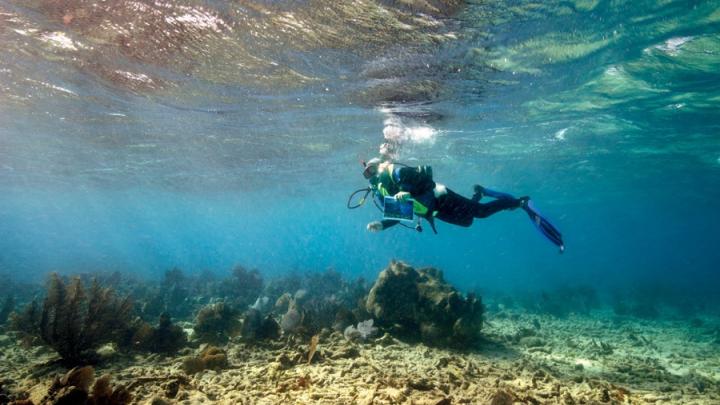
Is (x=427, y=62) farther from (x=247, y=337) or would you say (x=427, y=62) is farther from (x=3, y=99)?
(x=3, y=99)

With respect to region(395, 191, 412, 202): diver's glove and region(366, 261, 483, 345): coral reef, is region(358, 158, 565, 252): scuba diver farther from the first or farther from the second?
region(366, 261, 483, 345): coral reef

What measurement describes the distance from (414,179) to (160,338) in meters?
6.67

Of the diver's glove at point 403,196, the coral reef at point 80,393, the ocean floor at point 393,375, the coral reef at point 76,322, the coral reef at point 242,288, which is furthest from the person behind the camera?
the coral reef at point 242,288

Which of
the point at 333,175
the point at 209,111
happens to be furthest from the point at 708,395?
the point at 333,175

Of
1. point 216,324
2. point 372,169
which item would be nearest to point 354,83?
point 372,169

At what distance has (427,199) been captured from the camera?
27.3 ft

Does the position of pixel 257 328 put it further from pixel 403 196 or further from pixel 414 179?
pixel 414 179

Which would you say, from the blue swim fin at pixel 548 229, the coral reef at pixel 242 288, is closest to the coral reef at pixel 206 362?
the blue swim fin at pixel 548 229

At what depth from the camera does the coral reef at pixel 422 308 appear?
874 cm

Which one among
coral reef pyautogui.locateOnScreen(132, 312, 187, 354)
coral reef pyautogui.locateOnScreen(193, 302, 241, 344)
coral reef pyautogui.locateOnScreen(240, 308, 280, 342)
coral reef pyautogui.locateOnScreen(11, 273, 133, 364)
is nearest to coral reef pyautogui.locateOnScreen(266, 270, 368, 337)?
coral reef pyautogui.locateOnScreen(240, 308, 280, 342)

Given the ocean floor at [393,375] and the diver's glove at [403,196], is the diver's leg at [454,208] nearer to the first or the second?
the diver's glove at [403,196]

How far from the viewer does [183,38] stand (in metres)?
9.95

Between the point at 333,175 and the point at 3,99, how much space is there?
72.6 ft

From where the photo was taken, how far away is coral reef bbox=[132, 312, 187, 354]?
8089mm
